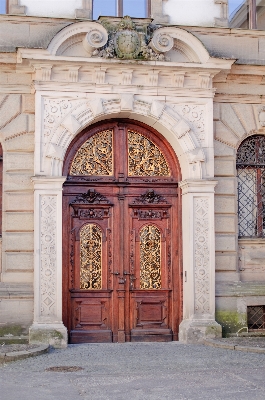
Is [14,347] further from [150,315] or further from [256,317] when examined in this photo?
[256,317]

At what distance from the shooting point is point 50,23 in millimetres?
13203

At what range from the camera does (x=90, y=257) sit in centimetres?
1339

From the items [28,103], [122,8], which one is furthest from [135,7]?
[28,103]

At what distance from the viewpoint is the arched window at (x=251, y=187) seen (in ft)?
45.9

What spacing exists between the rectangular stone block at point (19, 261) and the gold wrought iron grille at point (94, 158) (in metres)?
1.78

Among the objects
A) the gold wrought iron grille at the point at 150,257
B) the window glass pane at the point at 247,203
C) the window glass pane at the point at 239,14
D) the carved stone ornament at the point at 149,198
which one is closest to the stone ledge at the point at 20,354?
the gold wrought iron grille at the point at 150,257

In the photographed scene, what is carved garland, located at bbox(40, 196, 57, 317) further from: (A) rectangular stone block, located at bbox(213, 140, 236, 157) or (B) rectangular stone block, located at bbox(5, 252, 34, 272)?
(A) rectangular stone block, located at bbox(213, 140, 236, 157)

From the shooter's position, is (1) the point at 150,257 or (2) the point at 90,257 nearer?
(2) the point at 90,257

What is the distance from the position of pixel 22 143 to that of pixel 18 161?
1.08ft

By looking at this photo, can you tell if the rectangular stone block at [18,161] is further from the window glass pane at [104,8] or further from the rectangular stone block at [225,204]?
the rectangular stone block at [225,204]

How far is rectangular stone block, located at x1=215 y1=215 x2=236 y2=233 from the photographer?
13.6 meters

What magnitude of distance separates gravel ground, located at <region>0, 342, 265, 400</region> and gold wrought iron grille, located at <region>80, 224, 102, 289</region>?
128 cm

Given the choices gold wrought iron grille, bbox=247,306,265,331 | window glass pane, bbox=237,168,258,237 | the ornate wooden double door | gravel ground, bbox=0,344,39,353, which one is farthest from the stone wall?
gold wrought iron grille, bbox=247,306,265,331

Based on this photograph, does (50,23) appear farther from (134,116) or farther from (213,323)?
(213,323)
